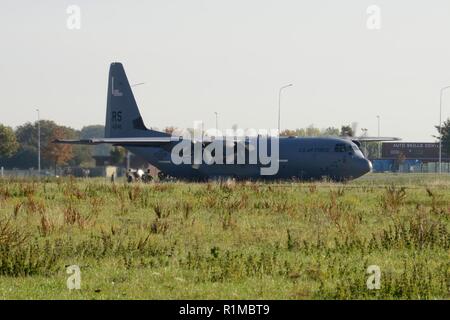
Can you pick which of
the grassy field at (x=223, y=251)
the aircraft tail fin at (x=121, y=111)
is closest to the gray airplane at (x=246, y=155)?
the aircraft tail fin at (x=121, y=111)

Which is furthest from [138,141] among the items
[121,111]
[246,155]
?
[246,155]

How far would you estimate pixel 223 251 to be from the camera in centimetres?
1487

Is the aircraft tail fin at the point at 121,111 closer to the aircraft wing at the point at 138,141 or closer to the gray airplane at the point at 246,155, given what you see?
the gray airplane at the point at 246,155

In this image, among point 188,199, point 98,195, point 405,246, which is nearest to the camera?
point 405,246

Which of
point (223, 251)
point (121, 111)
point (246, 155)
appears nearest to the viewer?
point (223, 251)

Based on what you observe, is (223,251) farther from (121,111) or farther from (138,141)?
(121,111)

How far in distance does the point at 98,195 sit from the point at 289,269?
16941 mm

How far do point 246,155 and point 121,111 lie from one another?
1041 cm

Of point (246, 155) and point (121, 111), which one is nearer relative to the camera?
point (246, 155)

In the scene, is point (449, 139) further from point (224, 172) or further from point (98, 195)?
point (98, 195)

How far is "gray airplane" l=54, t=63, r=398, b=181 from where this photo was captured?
153 ft
